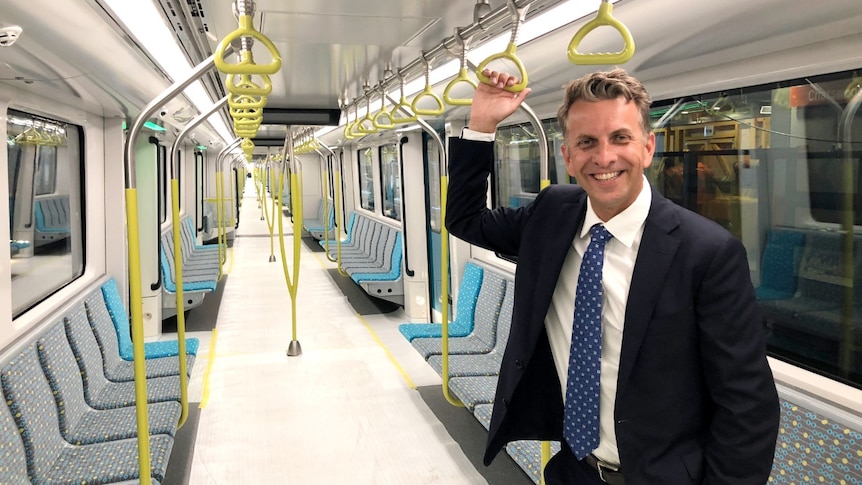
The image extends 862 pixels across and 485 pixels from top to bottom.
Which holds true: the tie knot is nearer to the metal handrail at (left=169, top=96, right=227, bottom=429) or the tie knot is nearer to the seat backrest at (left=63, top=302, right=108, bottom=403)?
the metal handrail at (left=169, top=96, right=227, bottom=429)

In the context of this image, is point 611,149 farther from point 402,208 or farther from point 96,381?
point 402,208

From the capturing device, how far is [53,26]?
→ 196 cm

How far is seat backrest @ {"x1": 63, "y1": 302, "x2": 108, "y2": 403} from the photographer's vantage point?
3.46 m

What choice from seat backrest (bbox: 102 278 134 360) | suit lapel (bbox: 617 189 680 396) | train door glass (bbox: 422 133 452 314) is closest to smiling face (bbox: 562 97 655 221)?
suit lapel (bbox: 617 189 680 396)

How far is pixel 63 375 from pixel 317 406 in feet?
5.89

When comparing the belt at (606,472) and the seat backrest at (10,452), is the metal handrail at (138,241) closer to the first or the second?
the seat backrest at (10,452)

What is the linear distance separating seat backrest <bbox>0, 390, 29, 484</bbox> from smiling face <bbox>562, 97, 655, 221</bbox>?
2.25 meters

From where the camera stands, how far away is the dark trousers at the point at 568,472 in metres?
1.64

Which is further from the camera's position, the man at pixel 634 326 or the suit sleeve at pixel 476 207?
the suit sleeve at pixel 476 207

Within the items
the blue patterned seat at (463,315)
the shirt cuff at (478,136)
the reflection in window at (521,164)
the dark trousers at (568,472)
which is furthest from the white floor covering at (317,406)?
the shirt cuff at (478,136)

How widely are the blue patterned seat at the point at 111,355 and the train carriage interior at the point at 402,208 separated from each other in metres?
0.04

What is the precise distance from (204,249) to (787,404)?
9.95m

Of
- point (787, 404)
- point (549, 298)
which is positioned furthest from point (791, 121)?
point (549, 298)

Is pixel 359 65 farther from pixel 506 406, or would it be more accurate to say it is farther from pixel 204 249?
pixel 204 249
